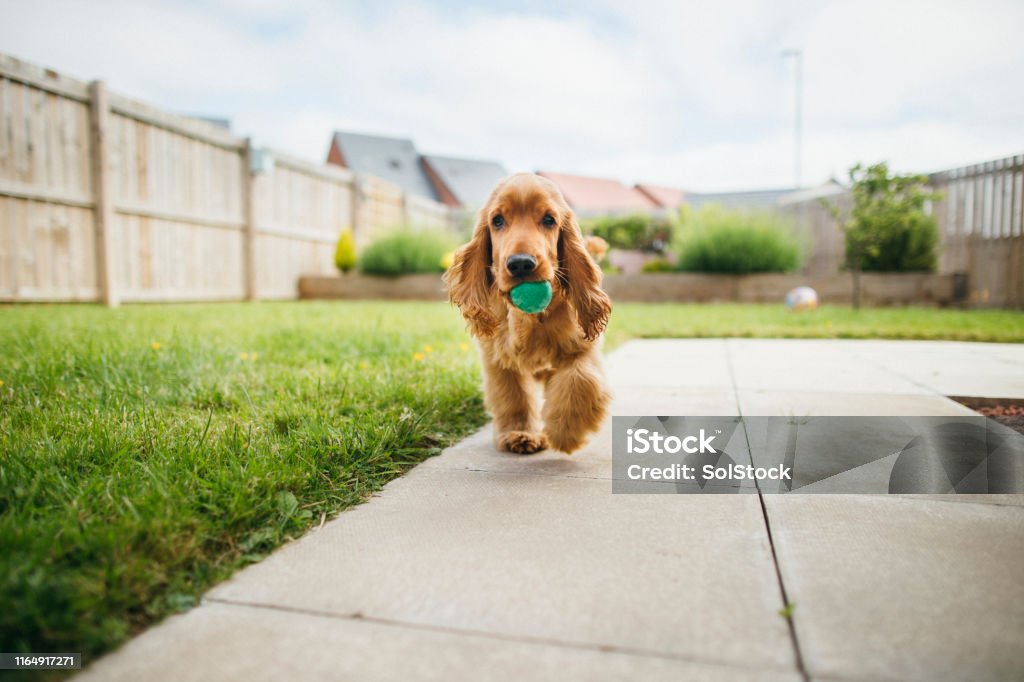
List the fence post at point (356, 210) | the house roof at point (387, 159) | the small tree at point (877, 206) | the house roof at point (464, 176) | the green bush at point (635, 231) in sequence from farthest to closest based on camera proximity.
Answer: the house roof at point (464, 176) → the house roof at point (387, 159) → the green bush at point (635, 231) → the fence post at point (356, 210) → the small tree at point (877, 206)

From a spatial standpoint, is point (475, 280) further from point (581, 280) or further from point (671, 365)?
point (671, 365)

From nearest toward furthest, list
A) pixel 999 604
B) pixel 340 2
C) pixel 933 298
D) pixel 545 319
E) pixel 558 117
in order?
1. pixel 999 604
2. pixel 545 319
3. pixel 340 2
4. pixel 933 298
5. pixel 558 117

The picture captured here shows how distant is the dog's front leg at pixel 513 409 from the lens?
2.35 meters

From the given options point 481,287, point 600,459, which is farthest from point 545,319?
point 600,459

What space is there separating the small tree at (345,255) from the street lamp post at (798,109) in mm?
14610

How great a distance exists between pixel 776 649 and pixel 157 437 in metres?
1.84

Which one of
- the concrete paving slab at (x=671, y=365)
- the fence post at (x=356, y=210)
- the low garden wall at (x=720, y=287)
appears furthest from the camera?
the fence post at (x=356, y=210)

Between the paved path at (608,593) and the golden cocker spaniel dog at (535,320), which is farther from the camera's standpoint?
the golden cocker spaniel dog at (535,320)

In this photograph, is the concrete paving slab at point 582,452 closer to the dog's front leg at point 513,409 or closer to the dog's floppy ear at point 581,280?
the dog's front leg at point 513,409

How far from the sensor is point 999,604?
1127 millimetres

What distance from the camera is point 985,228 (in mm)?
9734

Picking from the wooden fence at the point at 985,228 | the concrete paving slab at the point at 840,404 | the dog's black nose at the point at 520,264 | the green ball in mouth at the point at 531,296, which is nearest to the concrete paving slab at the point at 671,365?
the concrete paving slab at the point at 840,404

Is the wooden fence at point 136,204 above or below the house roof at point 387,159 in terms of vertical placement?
below

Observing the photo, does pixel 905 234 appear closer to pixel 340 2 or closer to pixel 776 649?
pixel 340 2
